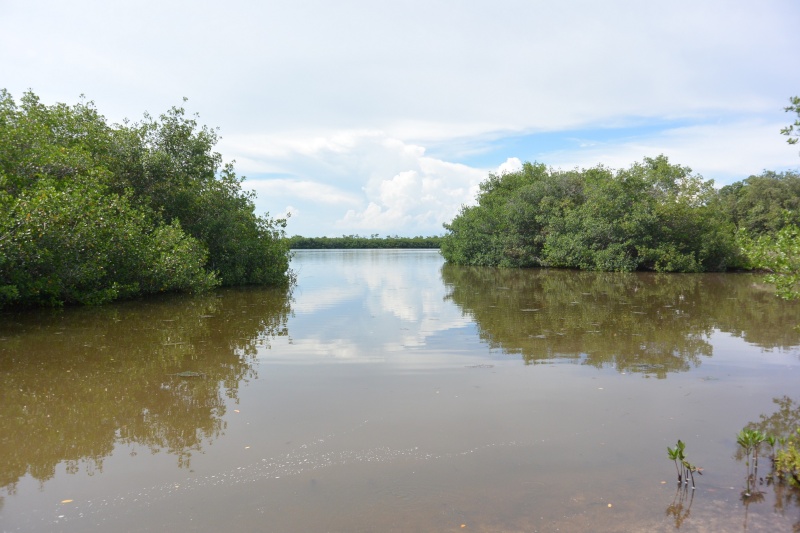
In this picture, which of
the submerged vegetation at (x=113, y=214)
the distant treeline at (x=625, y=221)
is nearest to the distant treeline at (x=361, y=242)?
the distant treeline at (x=625, y=221)

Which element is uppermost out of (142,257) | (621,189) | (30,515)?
(621,189)

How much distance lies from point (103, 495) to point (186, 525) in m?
0.91

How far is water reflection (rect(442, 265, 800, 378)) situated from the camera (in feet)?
28.3

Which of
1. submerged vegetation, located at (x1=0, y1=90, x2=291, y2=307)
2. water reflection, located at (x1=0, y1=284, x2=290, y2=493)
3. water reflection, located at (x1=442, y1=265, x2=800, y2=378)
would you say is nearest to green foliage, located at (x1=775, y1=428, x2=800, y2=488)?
water reflection, located at (x1=442, y1=265, x2=800, y2=378)

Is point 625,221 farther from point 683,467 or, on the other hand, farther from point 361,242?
point 361,242

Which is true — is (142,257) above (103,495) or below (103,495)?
above

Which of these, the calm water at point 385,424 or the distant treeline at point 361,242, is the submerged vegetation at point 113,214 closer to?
the calm water at point 385,424

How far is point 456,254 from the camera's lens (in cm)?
4322

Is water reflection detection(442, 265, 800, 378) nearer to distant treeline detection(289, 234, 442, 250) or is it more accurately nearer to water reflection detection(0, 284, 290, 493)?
water reflection detection(0, 284, 290, 493)

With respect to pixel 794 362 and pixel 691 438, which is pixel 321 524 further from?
pixel 794 362

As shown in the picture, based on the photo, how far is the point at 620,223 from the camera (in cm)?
3041

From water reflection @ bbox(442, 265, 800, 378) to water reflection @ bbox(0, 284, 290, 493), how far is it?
15.9 ft

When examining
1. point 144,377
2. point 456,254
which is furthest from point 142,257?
point 456,254

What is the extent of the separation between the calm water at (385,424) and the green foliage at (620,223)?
19834 mm
